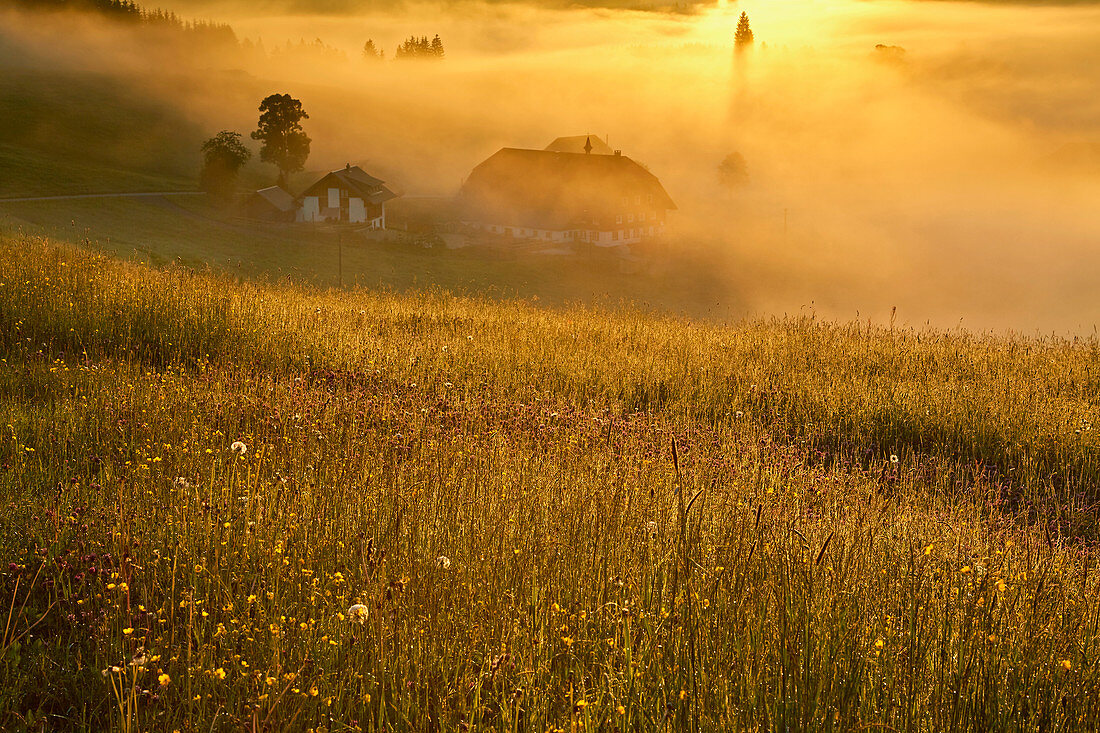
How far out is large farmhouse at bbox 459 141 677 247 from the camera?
80.6 meters

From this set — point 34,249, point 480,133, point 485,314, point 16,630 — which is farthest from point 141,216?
point 480,133

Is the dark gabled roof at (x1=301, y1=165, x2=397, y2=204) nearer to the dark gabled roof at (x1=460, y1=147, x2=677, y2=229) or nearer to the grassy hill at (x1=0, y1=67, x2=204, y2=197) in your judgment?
the dark gabled roof at (x1=460, y1=147, x2=677, y2=229)

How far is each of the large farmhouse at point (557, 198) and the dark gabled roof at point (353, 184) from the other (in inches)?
388

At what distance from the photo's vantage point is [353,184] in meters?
74.3

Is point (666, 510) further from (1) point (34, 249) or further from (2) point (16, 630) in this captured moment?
(1) point (34, 249)

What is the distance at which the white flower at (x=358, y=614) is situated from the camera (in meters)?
3.44

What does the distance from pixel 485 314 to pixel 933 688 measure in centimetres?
1222

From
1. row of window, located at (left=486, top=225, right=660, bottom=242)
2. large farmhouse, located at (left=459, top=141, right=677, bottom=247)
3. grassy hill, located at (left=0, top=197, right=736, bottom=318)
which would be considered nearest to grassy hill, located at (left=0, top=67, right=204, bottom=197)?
grassy hill, located at (left=0, top=197, right=736, bottom=318)

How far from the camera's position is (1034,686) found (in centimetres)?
339

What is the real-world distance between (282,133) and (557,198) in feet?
91.2

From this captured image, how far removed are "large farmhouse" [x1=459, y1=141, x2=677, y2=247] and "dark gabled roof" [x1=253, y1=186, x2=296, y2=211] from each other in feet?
57.4

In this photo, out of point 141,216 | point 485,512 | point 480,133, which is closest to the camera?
point 485,512

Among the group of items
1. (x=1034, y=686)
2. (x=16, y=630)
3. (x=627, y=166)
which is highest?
(x=627, y=166)

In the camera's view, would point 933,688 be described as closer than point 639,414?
Yes
